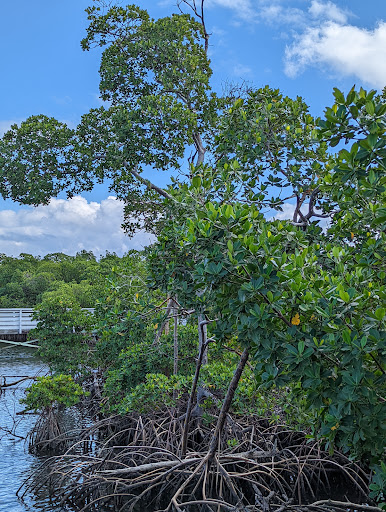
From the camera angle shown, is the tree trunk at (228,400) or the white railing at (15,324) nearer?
the tree trunk at (228,400)

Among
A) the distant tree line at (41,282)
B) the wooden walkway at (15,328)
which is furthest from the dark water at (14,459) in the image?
the distant tree line at (41,282)

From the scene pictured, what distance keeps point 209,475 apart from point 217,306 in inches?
121

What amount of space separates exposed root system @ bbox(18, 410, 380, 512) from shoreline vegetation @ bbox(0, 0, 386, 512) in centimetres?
3

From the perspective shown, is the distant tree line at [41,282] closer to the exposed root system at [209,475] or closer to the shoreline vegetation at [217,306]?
the shoreline vegetation at [217,306]

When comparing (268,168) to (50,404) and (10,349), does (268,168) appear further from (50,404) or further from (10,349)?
(10,349)

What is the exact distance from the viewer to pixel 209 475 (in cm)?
552

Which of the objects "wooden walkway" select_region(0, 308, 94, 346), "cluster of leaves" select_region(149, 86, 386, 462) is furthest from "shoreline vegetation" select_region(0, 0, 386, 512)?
"wooden walkway" select_region(0, 308, 94, 346)

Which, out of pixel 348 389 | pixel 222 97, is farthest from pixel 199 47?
pixel 348 389

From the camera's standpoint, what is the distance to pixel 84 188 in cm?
1033

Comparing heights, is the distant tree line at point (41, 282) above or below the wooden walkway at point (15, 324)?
above

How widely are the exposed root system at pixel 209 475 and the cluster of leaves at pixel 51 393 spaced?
135cm

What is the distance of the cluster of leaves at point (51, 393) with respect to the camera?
26.8 ft

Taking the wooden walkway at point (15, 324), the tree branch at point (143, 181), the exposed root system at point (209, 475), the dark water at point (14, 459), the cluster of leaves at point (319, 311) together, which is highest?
the tree branch at point (143, 181)

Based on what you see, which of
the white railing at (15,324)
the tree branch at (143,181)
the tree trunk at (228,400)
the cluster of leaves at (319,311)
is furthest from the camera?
the white railing at (15,324)
